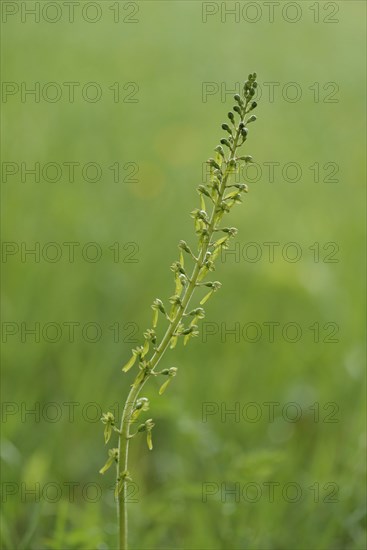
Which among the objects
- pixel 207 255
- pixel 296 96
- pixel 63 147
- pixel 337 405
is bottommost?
pixel 337 405

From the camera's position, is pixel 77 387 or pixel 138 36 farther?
pixel 138 36

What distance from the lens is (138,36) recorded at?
967 cm

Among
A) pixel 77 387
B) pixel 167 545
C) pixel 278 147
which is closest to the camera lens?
pixel 167 545

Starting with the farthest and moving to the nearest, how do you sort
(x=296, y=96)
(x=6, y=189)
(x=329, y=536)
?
(x=296, y=96), (x=6, y=189), (x=329, y=536)

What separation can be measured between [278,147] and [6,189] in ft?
8.68

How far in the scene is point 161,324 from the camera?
4.35 metres

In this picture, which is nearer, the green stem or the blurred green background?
the green stem

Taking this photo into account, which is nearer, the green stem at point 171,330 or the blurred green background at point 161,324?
the green stem at point 171,330

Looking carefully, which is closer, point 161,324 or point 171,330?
point 171,330

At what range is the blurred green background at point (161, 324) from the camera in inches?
116

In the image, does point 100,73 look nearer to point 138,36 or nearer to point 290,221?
point 138,36

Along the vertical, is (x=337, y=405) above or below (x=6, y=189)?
below

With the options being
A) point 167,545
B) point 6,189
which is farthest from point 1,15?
point 167,545

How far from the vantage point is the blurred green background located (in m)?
2.96
